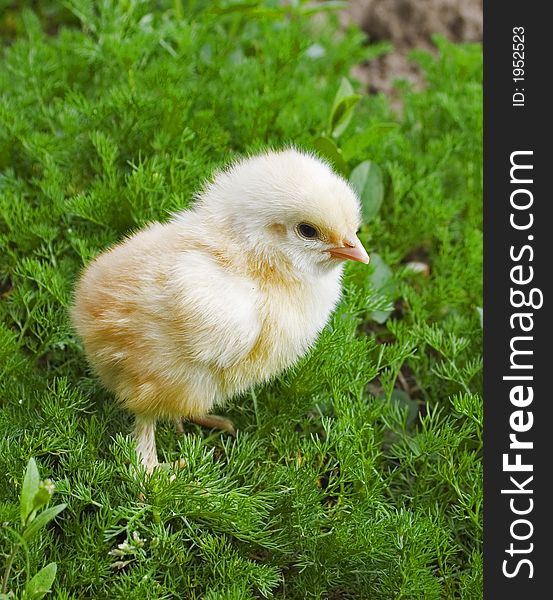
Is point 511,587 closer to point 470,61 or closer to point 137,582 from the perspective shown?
point 137,582

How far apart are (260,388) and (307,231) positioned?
0.55m

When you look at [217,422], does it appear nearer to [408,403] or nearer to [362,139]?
[408,403]

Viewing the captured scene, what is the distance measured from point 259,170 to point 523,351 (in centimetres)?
93

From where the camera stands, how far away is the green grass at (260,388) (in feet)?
6.47

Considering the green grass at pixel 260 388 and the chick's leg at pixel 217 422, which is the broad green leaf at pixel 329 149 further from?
the chick's leg at pixel 217 422

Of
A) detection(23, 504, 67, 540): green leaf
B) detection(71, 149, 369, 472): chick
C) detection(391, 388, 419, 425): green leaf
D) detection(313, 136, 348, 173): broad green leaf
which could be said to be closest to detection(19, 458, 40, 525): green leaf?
detection(23, 504, 67, 540): green leaf

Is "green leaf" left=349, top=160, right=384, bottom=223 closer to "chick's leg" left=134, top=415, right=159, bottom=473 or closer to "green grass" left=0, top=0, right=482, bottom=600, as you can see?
"green grass" left=0, top=0, right=482, bottom=600

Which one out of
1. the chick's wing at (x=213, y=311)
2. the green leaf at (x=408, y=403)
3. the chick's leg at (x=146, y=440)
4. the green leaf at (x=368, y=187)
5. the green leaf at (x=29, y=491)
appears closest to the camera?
the green leaf at (x=29, y=491)

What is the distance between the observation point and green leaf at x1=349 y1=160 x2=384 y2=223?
2.88m

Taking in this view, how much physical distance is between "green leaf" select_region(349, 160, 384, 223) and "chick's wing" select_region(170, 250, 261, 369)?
104 cm

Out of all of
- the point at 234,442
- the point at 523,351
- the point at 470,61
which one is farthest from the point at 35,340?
the point at 470,61

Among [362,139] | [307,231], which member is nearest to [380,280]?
[362,139]

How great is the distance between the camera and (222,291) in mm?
1901

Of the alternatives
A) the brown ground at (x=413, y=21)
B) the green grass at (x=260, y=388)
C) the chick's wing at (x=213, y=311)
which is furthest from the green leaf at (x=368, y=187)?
the brown ground at (x=413, y=21)
